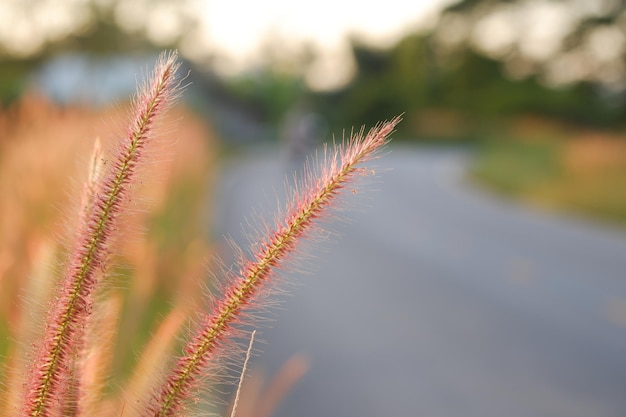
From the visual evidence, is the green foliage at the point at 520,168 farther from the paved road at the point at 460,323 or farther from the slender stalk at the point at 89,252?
the slender stalk at the point at 89,252

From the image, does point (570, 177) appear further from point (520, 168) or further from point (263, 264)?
point (263, 264)

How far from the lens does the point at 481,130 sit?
52.3 metres

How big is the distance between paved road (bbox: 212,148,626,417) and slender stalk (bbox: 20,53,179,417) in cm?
130

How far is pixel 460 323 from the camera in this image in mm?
8375

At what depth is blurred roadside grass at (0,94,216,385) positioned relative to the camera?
112 cm

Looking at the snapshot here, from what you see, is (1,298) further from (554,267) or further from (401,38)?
(401,38)

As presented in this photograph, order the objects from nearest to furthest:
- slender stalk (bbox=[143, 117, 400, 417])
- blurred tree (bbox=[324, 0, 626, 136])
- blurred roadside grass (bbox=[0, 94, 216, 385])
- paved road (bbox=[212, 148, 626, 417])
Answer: slender stalk (bbox=[143, 117, 400, 417]) < blurred roadside grass (bbox=[0, 94, 216, 385]) < paved road (bbox=[212, 148, 626, 417]) < blurred tree (bbox=[324, 0, 626, 136])

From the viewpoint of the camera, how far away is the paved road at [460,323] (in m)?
6.14

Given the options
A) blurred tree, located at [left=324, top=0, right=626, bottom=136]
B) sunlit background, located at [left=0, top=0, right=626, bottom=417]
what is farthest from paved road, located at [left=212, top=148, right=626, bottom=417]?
blurred tree, located at [left=324, top=0, right=626, bottom=136]

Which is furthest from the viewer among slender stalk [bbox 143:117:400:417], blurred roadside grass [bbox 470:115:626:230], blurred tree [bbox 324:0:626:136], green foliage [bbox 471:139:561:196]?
blurred tree [bbox 324:0:626:136]

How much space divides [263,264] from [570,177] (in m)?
21.9

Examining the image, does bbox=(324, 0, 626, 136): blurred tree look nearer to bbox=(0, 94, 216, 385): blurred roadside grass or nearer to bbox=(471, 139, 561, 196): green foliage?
bbox=(471, 139, 561, 196): green foliage

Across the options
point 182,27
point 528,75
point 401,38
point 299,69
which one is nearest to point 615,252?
point 182,27

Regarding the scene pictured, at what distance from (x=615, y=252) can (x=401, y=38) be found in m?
44.7
